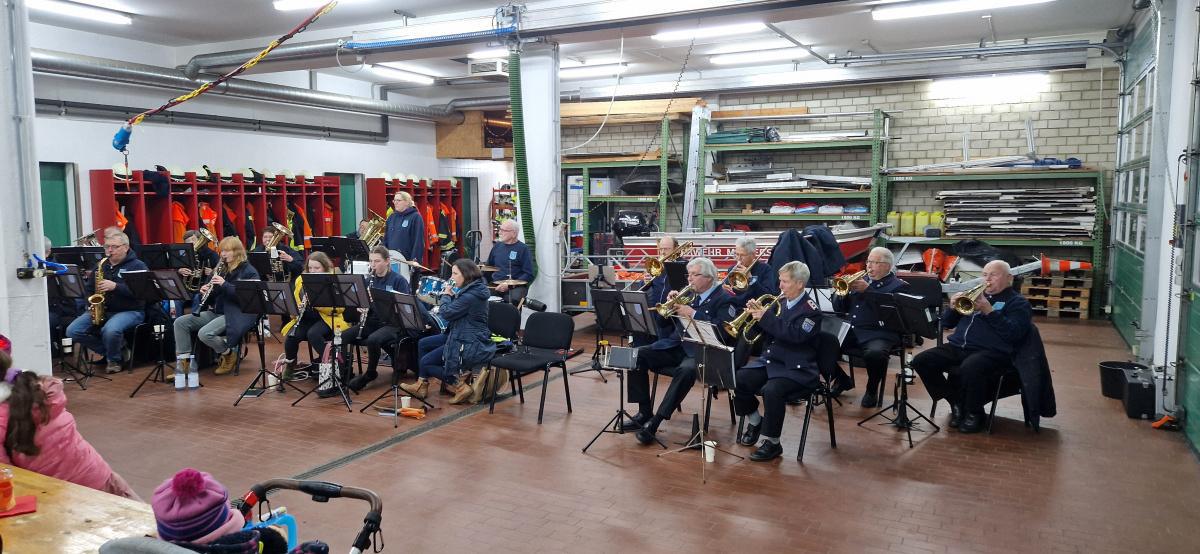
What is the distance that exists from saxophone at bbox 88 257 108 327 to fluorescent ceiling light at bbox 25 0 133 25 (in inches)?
153

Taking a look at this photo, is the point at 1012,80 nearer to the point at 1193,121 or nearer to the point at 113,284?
the point at 1193,121

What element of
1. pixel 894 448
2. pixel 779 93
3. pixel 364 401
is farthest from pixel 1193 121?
pixel 779 93

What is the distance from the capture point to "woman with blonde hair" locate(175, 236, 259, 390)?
337 inches

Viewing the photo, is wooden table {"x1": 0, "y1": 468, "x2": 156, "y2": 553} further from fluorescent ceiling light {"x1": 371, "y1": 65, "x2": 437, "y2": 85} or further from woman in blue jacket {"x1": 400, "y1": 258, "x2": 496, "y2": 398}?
fluorescent ceiling light {"x1": 371, "y1": 65, "x2": 437, "y2": 85}

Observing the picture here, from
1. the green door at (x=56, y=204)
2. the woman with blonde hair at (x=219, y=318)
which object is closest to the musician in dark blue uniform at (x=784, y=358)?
the woman with blonde hair at (x=219, y=318)

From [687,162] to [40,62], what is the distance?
10.4 meters

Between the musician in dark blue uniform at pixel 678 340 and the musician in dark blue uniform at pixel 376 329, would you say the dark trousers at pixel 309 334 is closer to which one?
the musician in dark blue uniform at pixel 376 329

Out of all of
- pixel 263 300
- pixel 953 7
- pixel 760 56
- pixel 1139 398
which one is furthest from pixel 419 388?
pixel 760 56

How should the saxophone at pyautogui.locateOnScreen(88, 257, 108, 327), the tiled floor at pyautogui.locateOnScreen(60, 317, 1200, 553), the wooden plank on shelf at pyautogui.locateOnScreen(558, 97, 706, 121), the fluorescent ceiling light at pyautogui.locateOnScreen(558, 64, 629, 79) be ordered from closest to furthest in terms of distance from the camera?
1. the tiled floor at pyautogui.locateOnScreen(60, 317, 1200, 553)
2. the saxophone at pyautogui.locateOnScreen(88, 257, 108, 327)
3. the fluorescent ceiling light at pyautogui.locateOnScreen(558, 64, 629, 79)
4. the wooden plank on shelf at pyautogui.locateOnScreen(558, 97, 706, 121)

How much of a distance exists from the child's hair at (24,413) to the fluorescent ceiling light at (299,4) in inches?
316

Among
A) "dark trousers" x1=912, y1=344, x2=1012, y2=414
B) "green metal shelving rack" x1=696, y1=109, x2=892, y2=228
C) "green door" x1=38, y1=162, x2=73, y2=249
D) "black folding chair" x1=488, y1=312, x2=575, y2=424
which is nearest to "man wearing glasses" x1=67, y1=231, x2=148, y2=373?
"green door" x1=38, y1=162, x2=73, y2=249

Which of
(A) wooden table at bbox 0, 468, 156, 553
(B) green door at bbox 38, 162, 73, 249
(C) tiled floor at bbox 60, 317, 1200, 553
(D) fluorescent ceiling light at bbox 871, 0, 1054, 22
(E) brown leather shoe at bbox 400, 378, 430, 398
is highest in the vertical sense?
(D) fluorescent ceiling light at bbox 871, 0, 1054, 22

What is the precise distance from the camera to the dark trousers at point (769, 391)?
6.05 m

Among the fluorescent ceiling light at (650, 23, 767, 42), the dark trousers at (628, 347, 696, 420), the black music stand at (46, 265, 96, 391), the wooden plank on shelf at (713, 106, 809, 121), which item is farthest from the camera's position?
the wooden plank on shelf at (713, 106, 809, 121)
